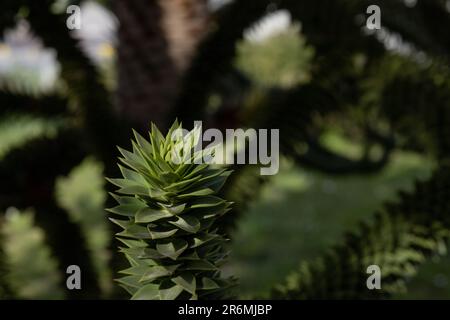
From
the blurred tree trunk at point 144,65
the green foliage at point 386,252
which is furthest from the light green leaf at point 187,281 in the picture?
the blurred tree trunk at point 144,65

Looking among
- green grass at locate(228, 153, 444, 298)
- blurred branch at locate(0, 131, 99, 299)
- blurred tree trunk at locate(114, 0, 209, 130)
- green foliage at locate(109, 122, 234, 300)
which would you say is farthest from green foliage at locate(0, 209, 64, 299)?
green foliage at locate(109, 122, 234, 300)

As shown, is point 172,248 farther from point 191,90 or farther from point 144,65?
point 144,65

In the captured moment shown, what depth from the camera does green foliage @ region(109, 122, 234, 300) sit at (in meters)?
1.21

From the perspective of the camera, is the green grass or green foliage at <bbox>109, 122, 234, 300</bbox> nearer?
green foliage at <bbox>109, 122, 234, 300</bbox>

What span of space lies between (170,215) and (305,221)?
22.6 feet

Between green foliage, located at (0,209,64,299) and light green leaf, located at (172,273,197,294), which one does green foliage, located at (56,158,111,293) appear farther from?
light green leaf, located at (172,273,197,294)

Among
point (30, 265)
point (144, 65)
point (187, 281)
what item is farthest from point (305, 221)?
point (187, 281)

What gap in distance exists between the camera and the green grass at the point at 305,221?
6289 mm

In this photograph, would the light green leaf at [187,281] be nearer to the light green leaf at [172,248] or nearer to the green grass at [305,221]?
the light green leaf at [172,248]

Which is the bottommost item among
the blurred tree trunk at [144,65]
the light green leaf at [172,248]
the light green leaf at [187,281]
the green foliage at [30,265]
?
the light green leaf at [187,281]

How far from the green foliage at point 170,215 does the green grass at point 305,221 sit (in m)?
3.82

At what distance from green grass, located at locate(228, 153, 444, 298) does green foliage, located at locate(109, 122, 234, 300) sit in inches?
150

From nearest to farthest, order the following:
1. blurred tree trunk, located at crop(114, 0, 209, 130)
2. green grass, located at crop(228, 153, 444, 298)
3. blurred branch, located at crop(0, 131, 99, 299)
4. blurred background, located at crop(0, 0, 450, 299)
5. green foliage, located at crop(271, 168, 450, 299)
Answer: green foliage, located at crop(271, 168, 450, 299) → blurred background, located at crop(0, 0, 450, 299) → blurred tree trunk, located at crop(114, 0, 209, 130) → blurred branch, located at crop(0, 131, 99, 299) → green grass, located at crop(228, 153, 444, 298)
